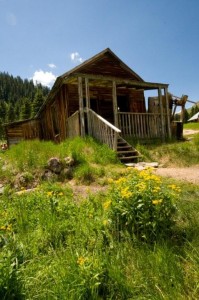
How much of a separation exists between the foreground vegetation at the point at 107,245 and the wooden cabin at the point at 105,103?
6.41 m

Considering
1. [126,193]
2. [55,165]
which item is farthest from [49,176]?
[126,193]

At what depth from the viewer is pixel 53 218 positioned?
4.14m

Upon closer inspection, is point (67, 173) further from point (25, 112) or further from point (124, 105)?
point (25, 112)

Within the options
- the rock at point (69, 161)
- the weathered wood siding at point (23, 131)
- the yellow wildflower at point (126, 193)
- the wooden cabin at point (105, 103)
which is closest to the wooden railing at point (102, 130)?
the wooden cabin at point (105, 103)

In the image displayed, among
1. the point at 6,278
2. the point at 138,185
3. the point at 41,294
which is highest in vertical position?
the point at 138,185

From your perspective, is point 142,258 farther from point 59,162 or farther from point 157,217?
point 59,162

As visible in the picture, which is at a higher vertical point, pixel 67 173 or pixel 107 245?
pixel 67 173

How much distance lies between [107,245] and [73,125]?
975 cm

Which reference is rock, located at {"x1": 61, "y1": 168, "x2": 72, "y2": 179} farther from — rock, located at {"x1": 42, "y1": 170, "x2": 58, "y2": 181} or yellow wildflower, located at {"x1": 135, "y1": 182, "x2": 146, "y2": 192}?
yellow wildflower, located at {"x1": 135, "y1": 182, "x2": 146, "y2": 192}

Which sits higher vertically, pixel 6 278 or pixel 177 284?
pixel 6 278

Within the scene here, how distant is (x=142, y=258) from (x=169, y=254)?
313mm

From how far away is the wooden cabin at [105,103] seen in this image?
11821 mm

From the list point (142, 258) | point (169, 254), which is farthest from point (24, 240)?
point (169, 254)

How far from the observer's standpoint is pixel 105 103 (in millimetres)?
15773
